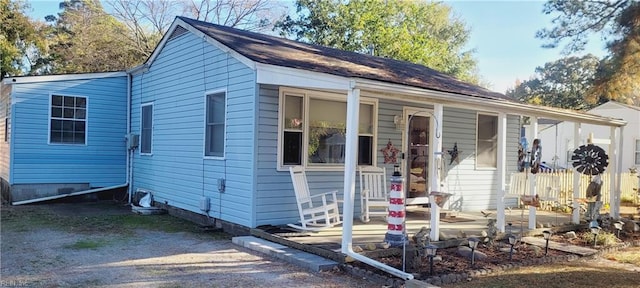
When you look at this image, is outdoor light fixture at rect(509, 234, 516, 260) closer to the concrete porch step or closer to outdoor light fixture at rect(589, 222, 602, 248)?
outdoor light fixture at rect(589, 222, 602, 248)

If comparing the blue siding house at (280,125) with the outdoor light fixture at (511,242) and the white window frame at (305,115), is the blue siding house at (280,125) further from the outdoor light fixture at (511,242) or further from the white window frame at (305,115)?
the outdoor light fixture at (511,242)

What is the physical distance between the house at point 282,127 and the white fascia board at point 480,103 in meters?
0.02

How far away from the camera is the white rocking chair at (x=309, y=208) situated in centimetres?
670

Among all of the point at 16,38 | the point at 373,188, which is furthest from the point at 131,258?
the point at 16,38

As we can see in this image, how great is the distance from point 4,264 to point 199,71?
170 inches

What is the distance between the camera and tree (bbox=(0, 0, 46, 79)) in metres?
20.2

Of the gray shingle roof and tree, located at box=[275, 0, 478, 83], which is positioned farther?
tree, located at box=[275, 0, 478, 83]

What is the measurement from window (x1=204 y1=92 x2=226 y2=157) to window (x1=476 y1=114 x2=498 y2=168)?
5380mm

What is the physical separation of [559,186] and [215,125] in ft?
27.3

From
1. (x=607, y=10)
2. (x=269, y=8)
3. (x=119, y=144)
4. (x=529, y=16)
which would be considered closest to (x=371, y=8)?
(x=269, y=8)

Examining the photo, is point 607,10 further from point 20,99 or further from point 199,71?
point 20,99

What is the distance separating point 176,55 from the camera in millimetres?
9258

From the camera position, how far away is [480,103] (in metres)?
6.44

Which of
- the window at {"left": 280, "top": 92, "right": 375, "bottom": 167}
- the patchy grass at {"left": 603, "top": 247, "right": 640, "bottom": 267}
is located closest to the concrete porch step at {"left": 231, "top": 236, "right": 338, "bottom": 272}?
the window at {"left": 280, "top": 92, "right": 375, "bottom": 167}
